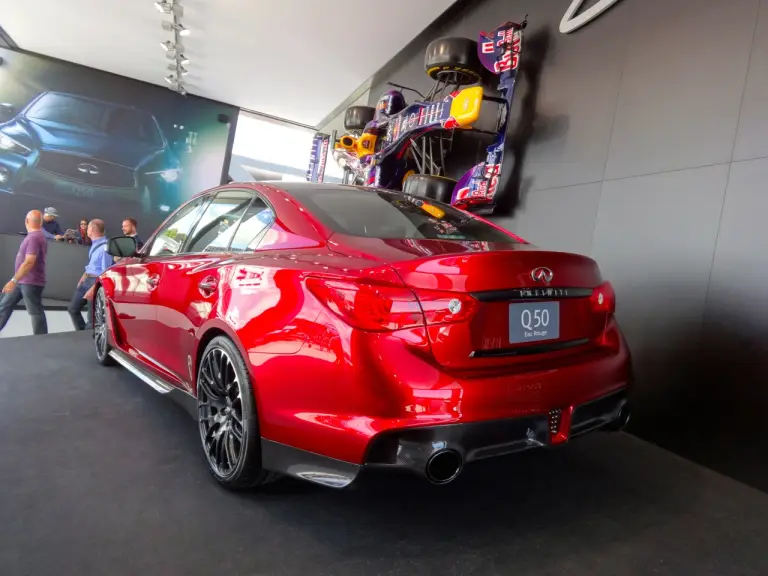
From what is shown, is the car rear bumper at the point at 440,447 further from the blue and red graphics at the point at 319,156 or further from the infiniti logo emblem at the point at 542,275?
the blue and red graphics at the point at 319,156

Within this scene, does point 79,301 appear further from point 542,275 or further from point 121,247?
point 542,275

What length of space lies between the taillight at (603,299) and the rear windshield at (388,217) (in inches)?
14.8

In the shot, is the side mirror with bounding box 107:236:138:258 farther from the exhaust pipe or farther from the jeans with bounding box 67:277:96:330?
the jeans with bounding box 67:277:96:330

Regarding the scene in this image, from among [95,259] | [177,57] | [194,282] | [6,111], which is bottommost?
[95,259]

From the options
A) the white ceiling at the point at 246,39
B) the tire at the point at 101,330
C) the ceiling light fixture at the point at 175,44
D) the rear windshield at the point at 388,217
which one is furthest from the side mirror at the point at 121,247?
the ceiling light fixture at the point at 175,44

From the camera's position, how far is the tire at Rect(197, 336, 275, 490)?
1726mm

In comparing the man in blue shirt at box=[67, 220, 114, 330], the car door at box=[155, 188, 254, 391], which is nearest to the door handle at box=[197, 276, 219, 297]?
the car door at box=[155, 188, 254, 391]

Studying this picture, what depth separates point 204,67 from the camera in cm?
938

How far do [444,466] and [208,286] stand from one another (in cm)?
118

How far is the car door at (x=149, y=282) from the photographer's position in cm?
263

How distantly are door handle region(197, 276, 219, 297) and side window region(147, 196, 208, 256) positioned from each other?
2.16 feet

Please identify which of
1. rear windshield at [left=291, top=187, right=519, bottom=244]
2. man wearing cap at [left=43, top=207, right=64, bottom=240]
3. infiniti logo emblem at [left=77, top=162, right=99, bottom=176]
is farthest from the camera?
infiniti logo emblem at [left=77, top=162, right=99, bottom=176]

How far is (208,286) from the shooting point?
2.05 m

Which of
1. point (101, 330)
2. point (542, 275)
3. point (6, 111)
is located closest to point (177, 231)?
point (101, 330)
